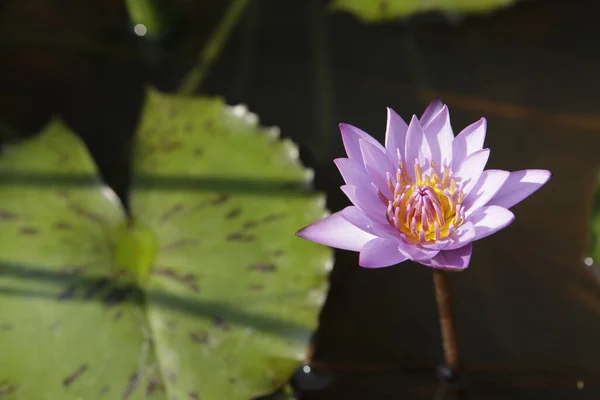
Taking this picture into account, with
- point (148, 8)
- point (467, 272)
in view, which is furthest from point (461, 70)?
point (148, 8)

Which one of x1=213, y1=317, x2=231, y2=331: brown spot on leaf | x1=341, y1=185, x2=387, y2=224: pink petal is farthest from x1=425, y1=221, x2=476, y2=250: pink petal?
x1=213, y1=317, x2=231, y2=331: brown spot on leaf

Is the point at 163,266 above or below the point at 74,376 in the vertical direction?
above

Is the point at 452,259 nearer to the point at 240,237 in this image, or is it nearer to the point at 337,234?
the point at 337,234

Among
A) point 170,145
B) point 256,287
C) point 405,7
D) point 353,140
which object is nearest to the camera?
point 353,140

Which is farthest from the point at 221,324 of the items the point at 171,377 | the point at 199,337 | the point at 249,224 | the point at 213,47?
the point at 213,47

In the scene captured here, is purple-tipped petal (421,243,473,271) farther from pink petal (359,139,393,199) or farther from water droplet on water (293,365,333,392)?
water droplet on water (293,365,333,392)

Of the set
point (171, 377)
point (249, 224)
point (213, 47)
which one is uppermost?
point (213, 47)

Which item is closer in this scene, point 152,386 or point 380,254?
point 380,254
